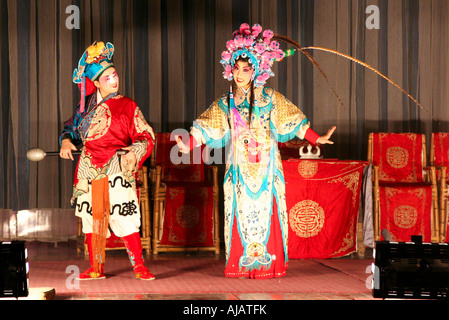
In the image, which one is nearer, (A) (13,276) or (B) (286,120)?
(A) (13,276)

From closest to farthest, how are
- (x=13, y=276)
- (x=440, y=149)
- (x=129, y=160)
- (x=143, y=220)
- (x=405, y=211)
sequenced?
(x=13, y=276), (x=129, y=160), (x=143, y=220), (x=405, y=211), (x=440, y=149)

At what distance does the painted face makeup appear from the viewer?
4352 mm

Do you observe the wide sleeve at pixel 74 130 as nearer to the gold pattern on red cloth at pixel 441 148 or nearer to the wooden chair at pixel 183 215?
the wooden chair at pixel 183 215

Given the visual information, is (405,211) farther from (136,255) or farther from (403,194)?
(136,255)

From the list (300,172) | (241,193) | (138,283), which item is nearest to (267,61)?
(241,193)

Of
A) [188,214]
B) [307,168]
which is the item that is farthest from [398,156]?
[188,214]

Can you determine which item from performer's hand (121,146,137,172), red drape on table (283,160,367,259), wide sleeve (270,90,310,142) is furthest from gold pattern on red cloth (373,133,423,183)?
performer's hand (121,146,137,172)

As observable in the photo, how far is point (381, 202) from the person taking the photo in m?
5.64

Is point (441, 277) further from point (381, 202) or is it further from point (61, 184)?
point (61, 184)

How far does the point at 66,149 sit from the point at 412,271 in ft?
6.75

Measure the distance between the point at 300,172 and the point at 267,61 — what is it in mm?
1125

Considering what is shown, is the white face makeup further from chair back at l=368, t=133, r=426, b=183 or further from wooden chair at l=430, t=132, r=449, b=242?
wooden chair at l=430, t=132, r=449, b=242

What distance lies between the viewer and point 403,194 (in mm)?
5637

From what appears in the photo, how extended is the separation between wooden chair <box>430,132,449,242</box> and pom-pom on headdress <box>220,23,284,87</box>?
2.10 meters
